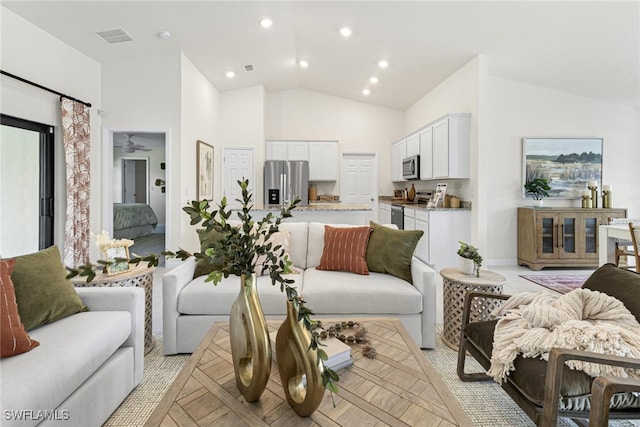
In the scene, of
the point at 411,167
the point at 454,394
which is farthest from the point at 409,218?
the point at 454,394

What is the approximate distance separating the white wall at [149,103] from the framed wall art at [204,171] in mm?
750

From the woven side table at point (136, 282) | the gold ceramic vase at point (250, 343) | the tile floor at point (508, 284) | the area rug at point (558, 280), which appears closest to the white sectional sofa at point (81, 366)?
the woven side table at point (136, 282)

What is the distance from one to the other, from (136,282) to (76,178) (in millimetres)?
2632

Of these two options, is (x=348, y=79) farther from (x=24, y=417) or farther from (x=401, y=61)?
(x=24, y=417)

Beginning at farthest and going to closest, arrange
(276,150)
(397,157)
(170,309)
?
(276,150)
(397,157)
(170,309)

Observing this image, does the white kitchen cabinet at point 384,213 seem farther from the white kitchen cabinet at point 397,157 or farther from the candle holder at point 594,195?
the candle holder at point 594,195

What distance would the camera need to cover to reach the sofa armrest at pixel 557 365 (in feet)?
4.05

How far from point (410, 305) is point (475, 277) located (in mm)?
568

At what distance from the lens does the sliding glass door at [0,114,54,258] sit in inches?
138

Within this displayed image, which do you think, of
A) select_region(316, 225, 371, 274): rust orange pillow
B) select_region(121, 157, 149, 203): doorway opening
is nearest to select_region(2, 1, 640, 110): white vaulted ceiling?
select_region(316, 225, 371, 274): rust orange pillow

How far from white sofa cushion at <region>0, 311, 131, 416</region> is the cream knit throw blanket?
1.81m

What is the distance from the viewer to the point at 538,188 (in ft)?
17.4

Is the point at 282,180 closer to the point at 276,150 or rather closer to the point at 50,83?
the point at 276,150

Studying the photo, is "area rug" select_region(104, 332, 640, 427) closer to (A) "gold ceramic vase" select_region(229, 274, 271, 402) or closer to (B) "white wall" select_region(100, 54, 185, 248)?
(A) "gold ceramic vase" select_region(229, 274, 271, 402)
